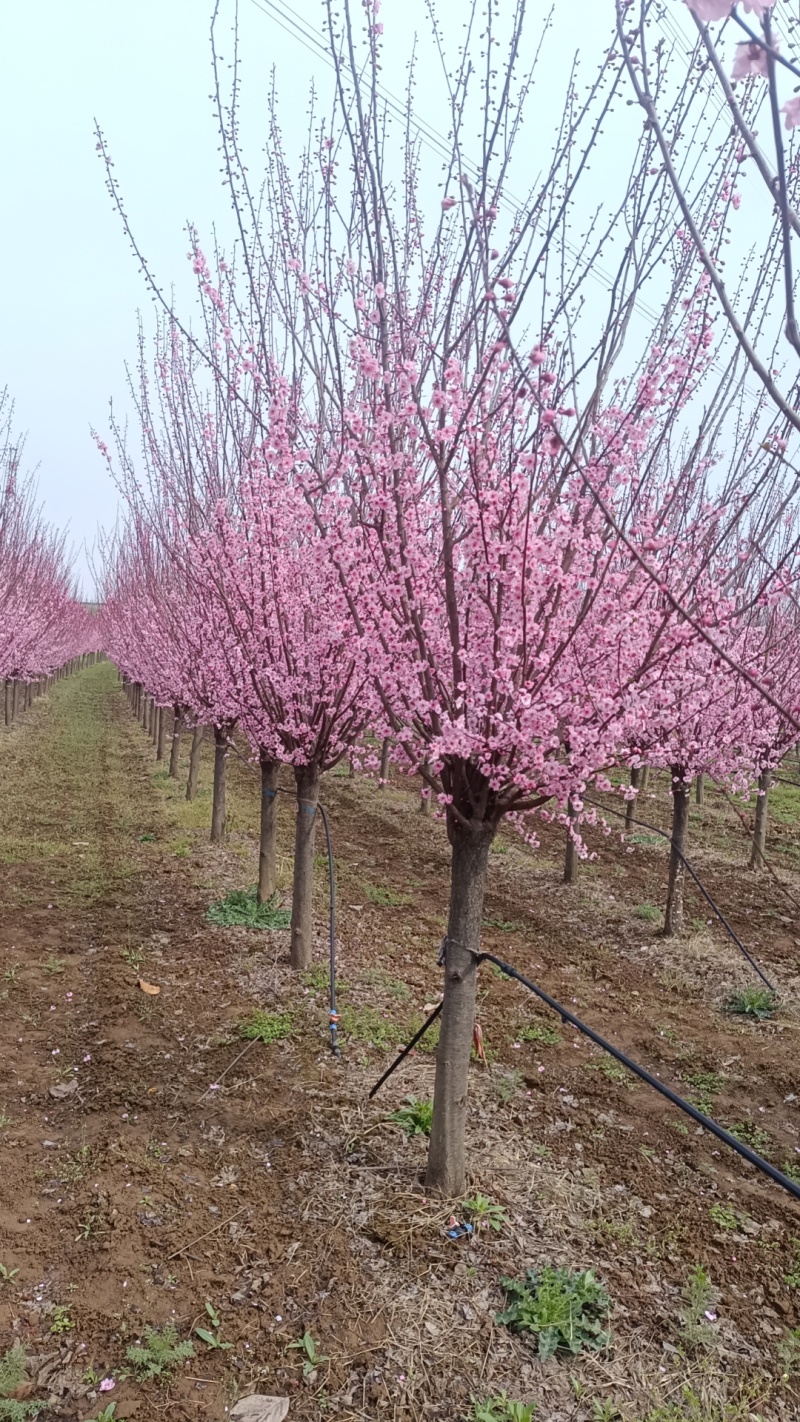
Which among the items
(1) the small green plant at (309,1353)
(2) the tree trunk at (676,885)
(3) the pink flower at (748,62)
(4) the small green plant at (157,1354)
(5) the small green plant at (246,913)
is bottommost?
(4) the small green plant at (157,1354)

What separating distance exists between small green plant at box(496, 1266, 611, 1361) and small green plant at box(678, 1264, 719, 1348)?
28cm

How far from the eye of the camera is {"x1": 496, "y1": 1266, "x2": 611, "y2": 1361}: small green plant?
9.28ft

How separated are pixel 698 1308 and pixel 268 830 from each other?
4.83 m

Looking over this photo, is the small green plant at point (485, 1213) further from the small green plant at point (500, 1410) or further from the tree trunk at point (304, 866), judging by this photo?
the tree trunk at point (304, 866)

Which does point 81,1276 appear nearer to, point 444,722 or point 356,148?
point 444,722

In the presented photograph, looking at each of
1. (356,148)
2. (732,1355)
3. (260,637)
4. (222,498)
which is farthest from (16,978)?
(356,148)

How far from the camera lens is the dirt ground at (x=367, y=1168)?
9.05 ft

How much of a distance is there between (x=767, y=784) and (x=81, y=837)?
843 cm

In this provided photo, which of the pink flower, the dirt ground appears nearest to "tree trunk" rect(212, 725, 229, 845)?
the dirt ground

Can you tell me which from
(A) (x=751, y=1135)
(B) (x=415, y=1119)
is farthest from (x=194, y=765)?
(A) (x=751, y=1135)

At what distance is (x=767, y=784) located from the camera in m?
10.1

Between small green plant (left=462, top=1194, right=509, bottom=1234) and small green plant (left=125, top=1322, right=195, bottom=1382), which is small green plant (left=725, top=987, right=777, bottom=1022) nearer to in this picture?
small green plant (left=462, top=1194, right=509, bottom=1234)

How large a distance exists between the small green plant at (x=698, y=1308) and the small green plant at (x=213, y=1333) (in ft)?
5.32

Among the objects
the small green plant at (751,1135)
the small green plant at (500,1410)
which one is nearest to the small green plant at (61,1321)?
the small green plant at (500,1410)
